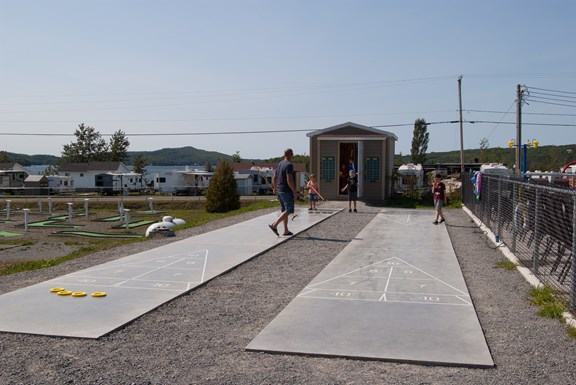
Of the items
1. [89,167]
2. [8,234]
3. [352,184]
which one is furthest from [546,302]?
[89,167]

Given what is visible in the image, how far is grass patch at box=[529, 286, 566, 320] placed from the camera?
594 cm

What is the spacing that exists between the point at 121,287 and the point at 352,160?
17814mm

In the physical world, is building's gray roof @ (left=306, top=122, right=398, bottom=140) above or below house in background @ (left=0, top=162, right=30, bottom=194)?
above

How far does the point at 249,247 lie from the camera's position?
10562mm

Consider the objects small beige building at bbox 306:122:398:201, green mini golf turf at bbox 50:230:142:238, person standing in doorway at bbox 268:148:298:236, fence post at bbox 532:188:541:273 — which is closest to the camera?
fence post at bbox 532:188:541:273

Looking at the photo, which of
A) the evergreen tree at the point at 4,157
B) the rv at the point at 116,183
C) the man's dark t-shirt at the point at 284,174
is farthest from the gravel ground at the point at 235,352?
the evergreen tree at the point at 4,157

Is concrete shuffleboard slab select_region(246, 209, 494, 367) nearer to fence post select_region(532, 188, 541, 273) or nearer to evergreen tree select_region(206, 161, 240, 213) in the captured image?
fence post select_region(532, 188, 541, 273)

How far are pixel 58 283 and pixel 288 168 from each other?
17.9 ft

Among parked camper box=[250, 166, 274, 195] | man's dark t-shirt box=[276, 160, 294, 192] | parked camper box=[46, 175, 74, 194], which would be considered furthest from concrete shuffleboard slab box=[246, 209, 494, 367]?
parked camper box=[46, 175, 74, 194]

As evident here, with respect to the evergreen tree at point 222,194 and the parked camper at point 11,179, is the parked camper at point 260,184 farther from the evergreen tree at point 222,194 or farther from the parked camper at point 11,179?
the parked camper at point 11,179

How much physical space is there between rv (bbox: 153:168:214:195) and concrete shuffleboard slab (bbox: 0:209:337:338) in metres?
47.2

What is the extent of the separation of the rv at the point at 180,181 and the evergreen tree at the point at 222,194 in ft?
72.7

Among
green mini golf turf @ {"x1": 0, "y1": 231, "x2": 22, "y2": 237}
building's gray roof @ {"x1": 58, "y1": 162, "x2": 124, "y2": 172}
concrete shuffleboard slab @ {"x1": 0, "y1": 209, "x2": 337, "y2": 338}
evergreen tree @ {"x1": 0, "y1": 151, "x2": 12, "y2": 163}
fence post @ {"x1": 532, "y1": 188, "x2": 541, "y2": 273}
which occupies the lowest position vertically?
green mini golf turf @ {"x1": 0, "y1": 231, "x2": 22, "y2": 237}

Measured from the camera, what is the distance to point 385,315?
5.94 meters
